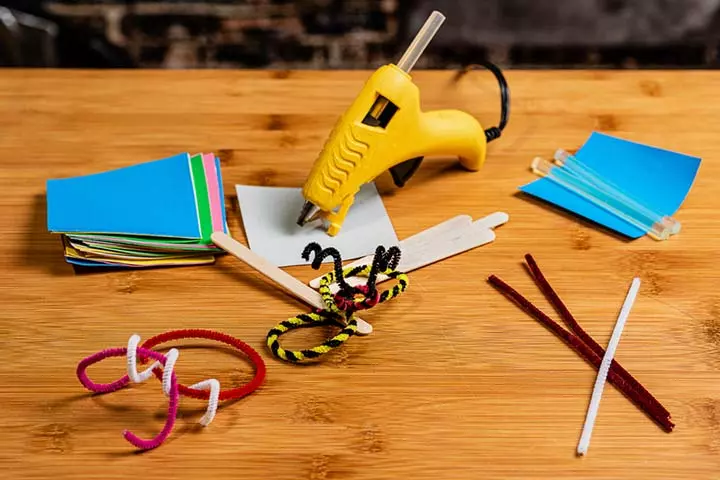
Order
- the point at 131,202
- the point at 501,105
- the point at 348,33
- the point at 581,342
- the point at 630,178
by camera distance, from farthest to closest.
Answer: the point at 348,33
the point at 501,105
the point at 630,178
the point at 131,202
the point at 581,342

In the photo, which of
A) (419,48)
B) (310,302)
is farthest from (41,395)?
(419,48)

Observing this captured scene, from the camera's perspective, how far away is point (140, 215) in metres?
0.90

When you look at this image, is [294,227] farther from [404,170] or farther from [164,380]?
[164,380]

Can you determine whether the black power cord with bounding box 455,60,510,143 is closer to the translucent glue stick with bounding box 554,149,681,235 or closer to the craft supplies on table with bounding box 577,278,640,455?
the translucent glue stick with bounding box 554,149,681,235

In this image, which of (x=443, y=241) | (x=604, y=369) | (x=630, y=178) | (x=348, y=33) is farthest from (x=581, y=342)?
(x=348, y=33)

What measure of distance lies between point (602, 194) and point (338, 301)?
35 cm

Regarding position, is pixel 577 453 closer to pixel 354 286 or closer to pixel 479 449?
pixel 479 449

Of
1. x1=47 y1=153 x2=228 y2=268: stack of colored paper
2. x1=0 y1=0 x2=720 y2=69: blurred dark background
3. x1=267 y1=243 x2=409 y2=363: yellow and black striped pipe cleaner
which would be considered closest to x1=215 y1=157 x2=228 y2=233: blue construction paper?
x1=47 y1=153 x2=228 y2=268: stack of colored paper

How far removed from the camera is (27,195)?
38.6 inches

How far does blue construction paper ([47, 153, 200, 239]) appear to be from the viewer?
2.89 feet

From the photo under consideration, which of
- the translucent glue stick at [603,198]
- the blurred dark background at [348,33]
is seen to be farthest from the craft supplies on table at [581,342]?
the blurred dark background at [348,33]

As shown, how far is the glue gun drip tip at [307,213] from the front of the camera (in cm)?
93

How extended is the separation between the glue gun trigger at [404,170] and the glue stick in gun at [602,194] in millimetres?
145

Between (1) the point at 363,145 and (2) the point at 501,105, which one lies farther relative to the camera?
(2) the point at 501,105
